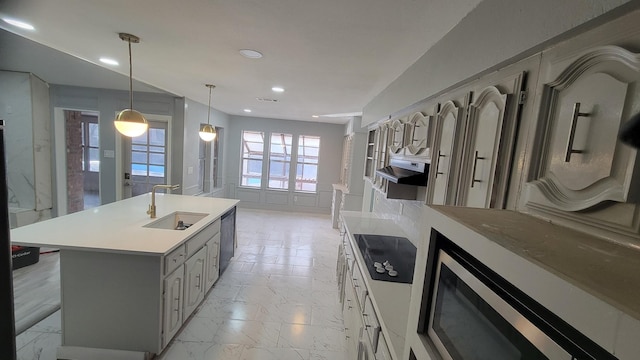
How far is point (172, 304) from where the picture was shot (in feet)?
7.23

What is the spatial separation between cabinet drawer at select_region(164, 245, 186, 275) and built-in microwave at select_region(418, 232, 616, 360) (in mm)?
1935

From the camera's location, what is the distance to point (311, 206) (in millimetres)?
7648

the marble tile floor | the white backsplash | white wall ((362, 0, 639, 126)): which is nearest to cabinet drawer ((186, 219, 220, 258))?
the marble tile floor

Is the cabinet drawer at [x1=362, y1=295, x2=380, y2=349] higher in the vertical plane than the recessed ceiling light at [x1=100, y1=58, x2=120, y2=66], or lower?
lower

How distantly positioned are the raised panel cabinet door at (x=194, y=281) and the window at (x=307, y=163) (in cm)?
494

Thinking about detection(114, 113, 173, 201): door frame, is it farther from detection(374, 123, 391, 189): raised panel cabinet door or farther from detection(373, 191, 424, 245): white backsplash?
detection(373, 191, 424, 245): white backsplash

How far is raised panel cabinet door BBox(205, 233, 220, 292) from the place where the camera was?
2964 millimetres

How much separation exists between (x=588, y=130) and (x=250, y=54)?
2.24 metres

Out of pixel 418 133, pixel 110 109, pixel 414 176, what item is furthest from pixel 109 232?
pixel 110 109

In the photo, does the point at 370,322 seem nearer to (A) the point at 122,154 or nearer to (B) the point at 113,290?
(B) the point at 113,290

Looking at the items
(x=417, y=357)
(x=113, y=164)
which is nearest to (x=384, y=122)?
(x=417, y=357)

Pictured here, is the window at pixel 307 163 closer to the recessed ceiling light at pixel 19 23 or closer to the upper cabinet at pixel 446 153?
the recessed ceiling light at pixel 19 23

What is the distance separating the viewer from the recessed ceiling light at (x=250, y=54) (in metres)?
2.21

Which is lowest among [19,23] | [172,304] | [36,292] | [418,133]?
[36,292]
